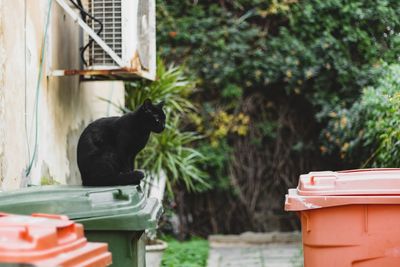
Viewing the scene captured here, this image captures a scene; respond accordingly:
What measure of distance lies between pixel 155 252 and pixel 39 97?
2.87m

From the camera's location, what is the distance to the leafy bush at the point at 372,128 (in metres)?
6.80

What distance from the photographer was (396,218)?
428 cm

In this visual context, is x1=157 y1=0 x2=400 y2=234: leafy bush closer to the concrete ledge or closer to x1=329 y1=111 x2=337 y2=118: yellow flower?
x1=329 y1=111 x2=337 y2=118: yellow flower

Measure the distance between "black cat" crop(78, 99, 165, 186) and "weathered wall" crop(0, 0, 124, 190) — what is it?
0.54 metres

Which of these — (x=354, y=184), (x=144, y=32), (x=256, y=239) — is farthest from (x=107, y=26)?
(x=256, y=239)

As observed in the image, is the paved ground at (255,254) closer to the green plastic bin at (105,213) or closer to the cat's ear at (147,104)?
the cat's ear at (147,104)

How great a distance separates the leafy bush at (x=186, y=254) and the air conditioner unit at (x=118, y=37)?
2.10 metres

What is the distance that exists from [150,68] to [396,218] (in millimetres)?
3783

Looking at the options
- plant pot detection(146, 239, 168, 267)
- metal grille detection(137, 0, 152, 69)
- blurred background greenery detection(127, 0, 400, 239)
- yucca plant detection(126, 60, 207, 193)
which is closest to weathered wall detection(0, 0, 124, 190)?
metal grille detection(137, 0, 152, 69)

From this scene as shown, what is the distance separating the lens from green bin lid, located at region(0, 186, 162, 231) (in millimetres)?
4066

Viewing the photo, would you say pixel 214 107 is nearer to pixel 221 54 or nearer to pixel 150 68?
pixel 221 54

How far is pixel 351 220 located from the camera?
14.2 ft

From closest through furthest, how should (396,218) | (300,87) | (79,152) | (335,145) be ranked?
(396,218) → (79,152) → (335,145) → (300,87)

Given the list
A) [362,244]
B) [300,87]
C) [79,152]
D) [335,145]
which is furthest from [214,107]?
[362,244]
